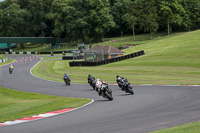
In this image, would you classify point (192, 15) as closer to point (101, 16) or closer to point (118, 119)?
point (101, 16)

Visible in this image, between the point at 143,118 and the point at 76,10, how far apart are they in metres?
114

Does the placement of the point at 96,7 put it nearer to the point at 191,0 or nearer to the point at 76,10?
the point at 76,10

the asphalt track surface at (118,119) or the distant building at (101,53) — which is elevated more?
the distant building at (101,53)

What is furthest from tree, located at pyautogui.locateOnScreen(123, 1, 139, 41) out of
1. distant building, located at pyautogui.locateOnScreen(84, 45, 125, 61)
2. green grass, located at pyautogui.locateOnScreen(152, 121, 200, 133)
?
green grass, located at pyautogui.locateOnScreen(152, 121, 200, 133)

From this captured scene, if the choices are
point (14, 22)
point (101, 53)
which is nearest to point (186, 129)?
point (101, 53)

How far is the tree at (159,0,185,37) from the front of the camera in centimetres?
10062

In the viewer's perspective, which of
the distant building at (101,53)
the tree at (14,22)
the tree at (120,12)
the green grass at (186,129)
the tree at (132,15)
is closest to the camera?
the green grass at (186,129)

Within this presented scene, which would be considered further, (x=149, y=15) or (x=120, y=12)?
(x=120, y=12)

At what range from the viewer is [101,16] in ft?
377

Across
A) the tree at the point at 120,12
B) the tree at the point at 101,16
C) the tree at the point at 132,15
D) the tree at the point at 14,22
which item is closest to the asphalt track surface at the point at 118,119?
the tree at the point at 132,15

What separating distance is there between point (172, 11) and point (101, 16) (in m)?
25.0

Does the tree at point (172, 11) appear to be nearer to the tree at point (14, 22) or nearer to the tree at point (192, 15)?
the tree at point (192, 15)

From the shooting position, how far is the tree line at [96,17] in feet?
342

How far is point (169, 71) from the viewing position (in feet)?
127
